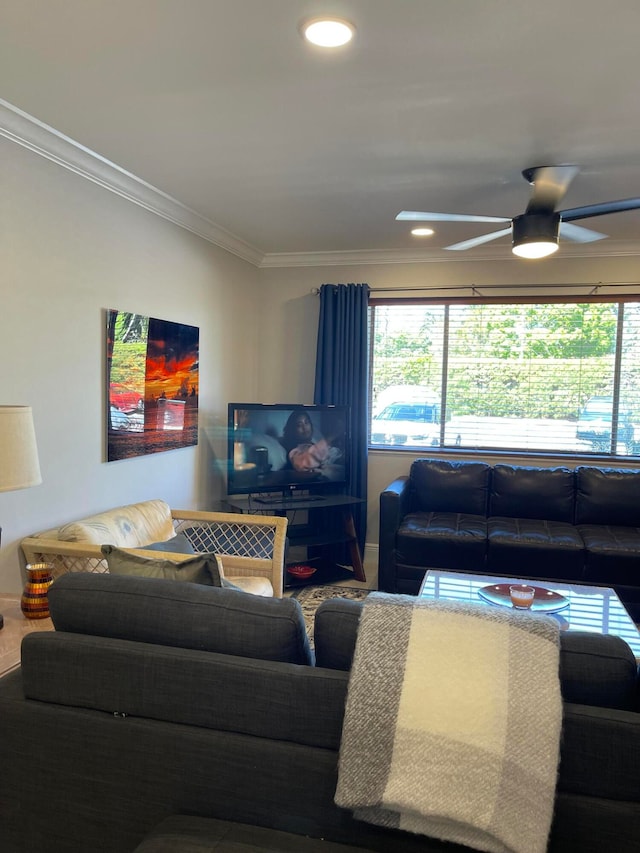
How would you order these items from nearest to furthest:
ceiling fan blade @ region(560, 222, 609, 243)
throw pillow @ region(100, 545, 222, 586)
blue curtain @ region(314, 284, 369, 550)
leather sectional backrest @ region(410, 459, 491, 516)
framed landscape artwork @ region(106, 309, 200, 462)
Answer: throw pillow @ region(100, 545, 222, 586) < ceiling fan blade @ region(560, 222, 609, 243) < framed landscape artwork @ region(106, 309, 200, 462) < leather sectional backrest @ region(410, 459, 491, 516) < blue curtain @ region(314, 284, 369, 550)

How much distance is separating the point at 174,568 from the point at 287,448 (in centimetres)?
272

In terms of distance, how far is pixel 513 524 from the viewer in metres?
4.20

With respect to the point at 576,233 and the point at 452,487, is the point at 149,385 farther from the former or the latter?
the point at 576,233

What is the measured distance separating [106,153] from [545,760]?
9.55 feet

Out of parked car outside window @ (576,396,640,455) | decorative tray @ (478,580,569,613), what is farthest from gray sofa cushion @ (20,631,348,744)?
parked car outside window @ (576,396,640,455)

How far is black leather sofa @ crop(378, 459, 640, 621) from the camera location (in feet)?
12.5

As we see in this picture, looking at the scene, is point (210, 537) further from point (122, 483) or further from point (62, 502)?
point (62, 502)

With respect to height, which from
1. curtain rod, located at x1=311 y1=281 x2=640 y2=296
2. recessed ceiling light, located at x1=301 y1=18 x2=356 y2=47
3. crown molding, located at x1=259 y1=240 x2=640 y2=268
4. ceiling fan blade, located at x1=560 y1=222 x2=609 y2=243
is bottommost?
ceiling fan blade, located at x1=560 y1=222 x2=609 y2=243

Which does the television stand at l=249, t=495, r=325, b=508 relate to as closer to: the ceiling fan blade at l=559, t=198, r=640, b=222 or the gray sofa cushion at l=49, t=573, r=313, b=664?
the ceiling fan blade at l=559, t=198, r=640, b=222

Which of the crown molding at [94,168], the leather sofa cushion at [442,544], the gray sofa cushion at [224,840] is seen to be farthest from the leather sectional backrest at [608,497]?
the gray sofa cushion at [224,840]

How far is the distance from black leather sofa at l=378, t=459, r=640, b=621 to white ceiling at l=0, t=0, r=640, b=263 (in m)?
1.88

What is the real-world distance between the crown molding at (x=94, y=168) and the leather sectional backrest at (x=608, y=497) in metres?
3.07

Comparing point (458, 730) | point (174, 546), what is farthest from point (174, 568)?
point (174, 546)

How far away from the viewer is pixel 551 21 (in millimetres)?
1772
